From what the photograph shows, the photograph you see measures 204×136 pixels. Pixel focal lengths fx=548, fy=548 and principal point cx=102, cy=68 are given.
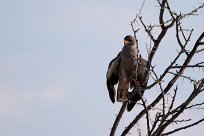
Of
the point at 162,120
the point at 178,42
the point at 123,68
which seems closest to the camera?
the point at 162,120

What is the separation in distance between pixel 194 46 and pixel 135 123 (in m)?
1.07

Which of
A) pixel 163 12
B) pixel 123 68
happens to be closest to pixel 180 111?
pixel 163 12

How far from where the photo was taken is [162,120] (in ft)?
17.9

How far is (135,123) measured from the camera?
20.0 ft

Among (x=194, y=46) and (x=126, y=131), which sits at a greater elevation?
(x=194, y=46)

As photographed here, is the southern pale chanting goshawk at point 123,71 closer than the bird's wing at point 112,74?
Yes

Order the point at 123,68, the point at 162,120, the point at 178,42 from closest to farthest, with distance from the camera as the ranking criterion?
1. the point at 162,120
2. the point at 178,42
3. the point at 123,68

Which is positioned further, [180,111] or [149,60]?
[149,60]

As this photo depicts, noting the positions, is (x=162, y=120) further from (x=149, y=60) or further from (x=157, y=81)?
(x=149, y=60)

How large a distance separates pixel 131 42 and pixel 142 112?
15.0 ft

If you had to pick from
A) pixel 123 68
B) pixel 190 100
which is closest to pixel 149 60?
pixel 190 100

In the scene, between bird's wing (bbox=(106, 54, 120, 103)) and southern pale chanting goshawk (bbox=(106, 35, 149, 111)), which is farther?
bird's wing (bbox=(106, 54, 120, 103))

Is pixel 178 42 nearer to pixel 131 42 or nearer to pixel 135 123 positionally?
pixel 135 123

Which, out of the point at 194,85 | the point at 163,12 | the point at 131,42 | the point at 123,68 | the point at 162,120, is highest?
the point at 131,42
